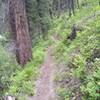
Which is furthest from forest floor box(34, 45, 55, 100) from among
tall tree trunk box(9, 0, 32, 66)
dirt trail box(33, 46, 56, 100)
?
tall tree trunk box(9, 0, 32, 66)

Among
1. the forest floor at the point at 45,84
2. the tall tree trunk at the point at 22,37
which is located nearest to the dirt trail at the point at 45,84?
the forest floor at the point at 45,84

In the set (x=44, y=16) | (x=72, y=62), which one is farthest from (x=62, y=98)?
(x=44, y=16)

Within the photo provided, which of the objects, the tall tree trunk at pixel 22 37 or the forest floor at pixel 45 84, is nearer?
the forest floor at pixel 45 84

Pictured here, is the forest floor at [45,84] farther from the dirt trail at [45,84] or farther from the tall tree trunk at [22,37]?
the tall tree trunk at [22,37]

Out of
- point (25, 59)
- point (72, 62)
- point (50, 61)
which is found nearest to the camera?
point (72, 62)

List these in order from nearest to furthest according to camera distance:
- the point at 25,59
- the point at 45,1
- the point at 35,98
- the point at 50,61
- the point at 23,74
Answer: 1. the point at 35,98
2. the point at 23,74
3. the point at 25,59
4. the point at 50,61
5. the point at 45,1

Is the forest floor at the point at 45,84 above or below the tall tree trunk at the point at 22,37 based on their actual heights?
below

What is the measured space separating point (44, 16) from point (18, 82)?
49.7ft

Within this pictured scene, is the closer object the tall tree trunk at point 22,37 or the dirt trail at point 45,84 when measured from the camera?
the dirt trail at point 45,84

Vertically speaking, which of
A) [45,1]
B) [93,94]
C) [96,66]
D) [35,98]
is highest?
[45,1]

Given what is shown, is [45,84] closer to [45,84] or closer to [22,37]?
[45,84]

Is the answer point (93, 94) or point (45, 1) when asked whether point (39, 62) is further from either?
point (45, 1)

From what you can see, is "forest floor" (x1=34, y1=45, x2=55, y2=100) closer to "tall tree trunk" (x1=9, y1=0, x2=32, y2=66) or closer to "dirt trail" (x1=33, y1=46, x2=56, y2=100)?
"dirt trail" (x1=33, y1=46, x2=56, y2=100)

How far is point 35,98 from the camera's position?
28.8 ft
